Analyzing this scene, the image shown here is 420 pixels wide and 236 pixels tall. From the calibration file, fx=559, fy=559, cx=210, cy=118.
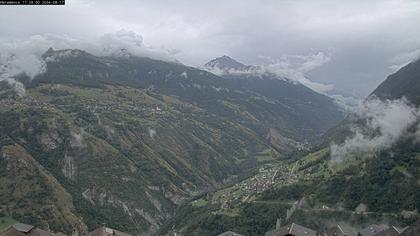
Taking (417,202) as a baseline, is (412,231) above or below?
above

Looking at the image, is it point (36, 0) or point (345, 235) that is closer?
point (36, 0)

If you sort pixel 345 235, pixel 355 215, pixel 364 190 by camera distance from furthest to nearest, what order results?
pixel 364 190, pixel 355 215, pixel 345 235

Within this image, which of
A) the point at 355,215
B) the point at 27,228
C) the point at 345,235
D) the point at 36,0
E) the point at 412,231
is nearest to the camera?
the point at 412,231

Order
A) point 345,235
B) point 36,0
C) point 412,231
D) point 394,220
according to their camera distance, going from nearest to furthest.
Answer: point 412,231, point 36,0, point 345,235, point 394,220

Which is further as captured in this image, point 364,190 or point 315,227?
point 364,190

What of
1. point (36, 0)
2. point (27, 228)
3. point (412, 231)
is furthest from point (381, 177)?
point (36, 0)

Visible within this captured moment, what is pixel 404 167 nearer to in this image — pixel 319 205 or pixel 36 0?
pixel 319 205

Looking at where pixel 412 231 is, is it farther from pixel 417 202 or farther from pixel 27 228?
pixel 27 228

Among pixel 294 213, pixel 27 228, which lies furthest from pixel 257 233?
pixel 27 228

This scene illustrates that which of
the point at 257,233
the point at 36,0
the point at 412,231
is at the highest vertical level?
the point at 36,0
